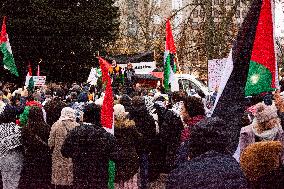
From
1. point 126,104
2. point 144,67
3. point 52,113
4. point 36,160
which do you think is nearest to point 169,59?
point 126,104

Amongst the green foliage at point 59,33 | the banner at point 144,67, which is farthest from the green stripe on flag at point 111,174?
the green foliage at point 59,33

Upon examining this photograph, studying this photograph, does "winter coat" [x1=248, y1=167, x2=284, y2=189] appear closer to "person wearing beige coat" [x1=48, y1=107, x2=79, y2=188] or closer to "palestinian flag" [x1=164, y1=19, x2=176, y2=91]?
"person wearing beige coat" [x1=48, y1=107, x2=79, y2=188]

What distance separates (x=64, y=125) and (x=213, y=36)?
46.8 feet

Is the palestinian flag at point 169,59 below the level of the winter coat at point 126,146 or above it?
above

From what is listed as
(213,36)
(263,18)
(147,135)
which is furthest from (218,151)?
(213,36)

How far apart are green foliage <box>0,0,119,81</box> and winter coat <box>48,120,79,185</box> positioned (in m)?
21.9

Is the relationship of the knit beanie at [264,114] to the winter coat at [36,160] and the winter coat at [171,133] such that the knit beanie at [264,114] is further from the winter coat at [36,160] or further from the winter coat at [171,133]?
the winter coat at [36,160]

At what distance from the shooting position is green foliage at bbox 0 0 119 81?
29.8 metres

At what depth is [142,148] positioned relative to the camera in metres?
8.48

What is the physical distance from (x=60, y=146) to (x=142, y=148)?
1132 millimetres

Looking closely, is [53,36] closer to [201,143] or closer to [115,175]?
[115,175]

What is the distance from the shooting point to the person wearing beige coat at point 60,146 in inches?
316

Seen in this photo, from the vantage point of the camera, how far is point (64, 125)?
26.3 ft

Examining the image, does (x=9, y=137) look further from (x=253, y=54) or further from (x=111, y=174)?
(x=253, y=54)
